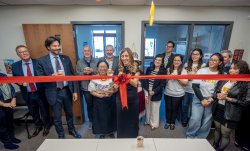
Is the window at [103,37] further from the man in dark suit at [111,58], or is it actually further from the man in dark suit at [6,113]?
the man in dark suit at [6,113]

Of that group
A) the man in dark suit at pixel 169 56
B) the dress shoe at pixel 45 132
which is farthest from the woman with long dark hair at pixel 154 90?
the dress shoe at pixel 45 132

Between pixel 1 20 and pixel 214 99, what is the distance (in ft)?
14.3

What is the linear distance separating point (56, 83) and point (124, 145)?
1518 millimetres

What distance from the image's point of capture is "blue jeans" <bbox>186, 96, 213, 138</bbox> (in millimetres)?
2312

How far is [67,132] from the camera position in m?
2.91

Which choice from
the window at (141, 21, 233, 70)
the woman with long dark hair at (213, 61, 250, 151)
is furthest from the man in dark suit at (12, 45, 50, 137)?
the woman with long dark hair at (213, 61, 250, 151)

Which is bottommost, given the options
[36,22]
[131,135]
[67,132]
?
[67,132]

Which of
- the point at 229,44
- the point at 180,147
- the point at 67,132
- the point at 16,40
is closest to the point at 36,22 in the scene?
the point at 16,40

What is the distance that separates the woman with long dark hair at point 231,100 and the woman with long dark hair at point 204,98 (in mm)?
102

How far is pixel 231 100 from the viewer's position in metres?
1.90

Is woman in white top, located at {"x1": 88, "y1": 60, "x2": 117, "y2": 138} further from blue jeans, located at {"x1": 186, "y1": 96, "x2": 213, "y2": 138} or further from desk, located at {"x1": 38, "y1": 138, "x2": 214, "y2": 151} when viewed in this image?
blue jeans, located at {"x1": 186, "y1": 96, "x2": 213, "y2": 138}

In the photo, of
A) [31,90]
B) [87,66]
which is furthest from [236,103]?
[31,90]

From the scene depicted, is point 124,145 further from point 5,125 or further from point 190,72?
point 5,125

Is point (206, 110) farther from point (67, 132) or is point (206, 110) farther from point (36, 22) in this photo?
point (36, 22)
